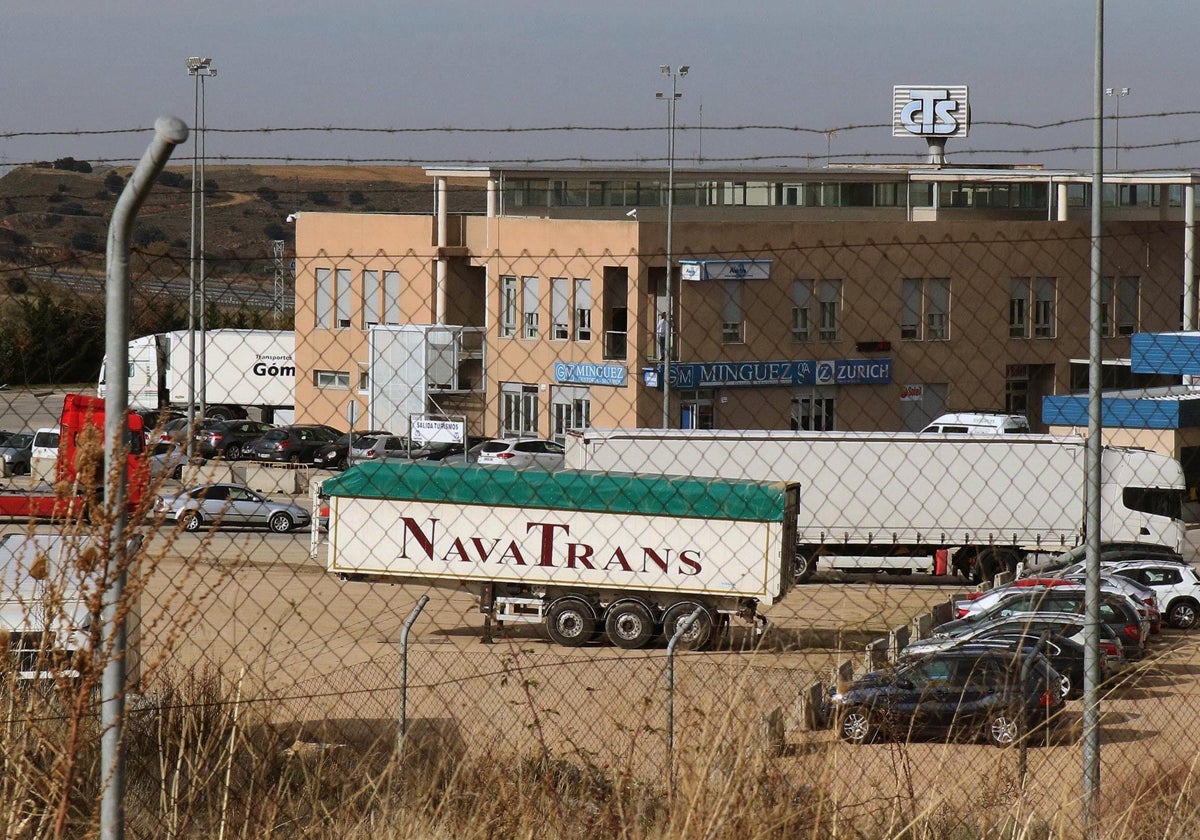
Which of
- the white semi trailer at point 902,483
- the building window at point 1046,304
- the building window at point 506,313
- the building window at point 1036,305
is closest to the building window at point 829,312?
the building window at point 1036,305

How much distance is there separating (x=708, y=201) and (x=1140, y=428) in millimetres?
20796

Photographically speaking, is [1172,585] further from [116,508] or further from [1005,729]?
[116,508]

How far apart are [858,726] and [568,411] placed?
2386 centimetres

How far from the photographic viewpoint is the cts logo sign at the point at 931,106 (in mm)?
53594

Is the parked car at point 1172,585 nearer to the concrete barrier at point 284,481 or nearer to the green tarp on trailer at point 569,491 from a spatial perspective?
the green tarp on trailer at point 569,491

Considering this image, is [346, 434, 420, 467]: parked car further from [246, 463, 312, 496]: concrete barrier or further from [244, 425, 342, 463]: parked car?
[244, 425, 342, 463]: parked car

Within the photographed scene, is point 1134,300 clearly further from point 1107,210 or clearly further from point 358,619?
point 1107,210

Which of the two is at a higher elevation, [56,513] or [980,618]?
[56,513]

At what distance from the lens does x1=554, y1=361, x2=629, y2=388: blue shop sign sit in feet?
72.6

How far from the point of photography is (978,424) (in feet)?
102

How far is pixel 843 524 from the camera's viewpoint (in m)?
22.6

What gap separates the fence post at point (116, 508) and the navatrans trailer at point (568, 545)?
1199 cm

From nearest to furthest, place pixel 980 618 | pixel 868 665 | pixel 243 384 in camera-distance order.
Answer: pixel 868 665 < pixel 980 618 < pixel 243 384

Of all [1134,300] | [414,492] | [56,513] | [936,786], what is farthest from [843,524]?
[56,513]
